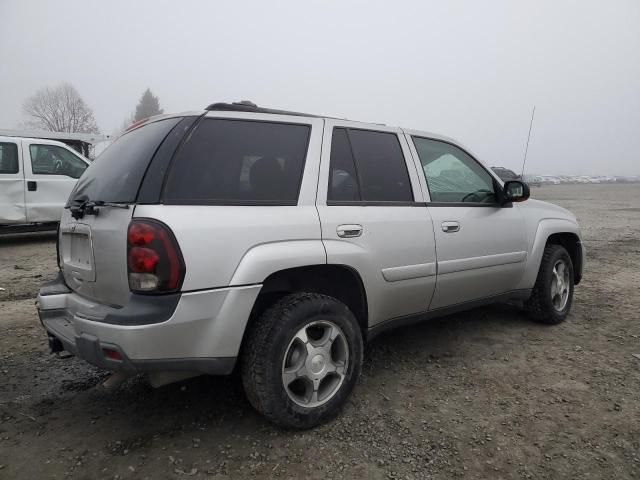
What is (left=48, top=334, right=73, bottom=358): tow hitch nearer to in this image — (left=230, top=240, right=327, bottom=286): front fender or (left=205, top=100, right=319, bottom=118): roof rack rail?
(left=230, top=240, right=327, bottom=286): front fender

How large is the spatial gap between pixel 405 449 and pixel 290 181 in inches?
59.7

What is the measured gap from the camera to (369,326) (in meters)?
2.81

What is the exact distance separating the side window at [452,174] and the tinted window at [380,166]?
23cm

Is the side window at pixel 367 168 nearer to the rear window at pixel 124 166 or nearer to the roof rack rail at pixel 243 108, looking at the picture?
the roof rack rail at pixel 243 108

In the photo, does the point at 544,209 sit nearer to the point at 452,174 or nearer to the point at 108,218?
the point at 452,174

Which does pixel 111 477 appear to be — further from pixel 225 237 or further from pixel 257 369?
pixel 225 237

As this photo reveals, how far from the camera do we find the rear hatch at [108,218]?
6.85ft

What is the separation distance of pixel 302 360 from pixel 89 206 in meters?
1.33

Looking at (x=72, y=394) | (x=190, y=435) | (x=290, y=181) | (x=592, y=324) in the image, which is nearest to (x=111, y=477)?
(x=190, y=435)

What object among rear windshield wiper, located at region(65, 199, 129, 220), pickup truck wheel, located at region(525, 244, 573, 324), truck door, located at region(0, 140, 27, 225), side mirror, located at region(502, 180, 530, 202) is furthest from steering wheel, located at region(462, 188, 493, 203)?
truck door, located at region(0, 140, 27, 225)

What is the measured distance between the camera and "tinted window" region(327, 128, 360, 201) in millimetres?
2668

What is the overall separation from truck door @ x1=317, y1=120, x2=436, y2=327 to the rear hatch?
3.01 feet

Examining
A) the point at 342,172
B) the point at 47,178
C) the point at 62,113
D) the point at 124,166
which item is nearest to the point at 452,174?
the point at 342,172

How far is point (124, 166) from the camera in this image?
2359mm
